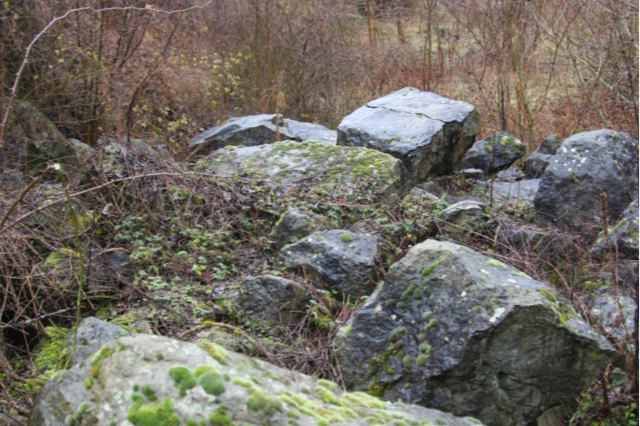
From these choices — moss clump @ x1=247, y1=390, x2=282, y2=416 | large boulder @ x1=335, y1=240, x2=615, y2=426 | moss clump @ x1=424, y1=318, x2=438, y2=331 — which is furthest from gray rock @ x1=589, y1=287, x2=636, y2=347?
moss clump @ x1=247, y1=390, x2=282, y2=416

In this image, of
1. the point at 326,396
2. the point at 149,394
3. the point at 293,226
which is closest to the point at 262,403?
the point at 149,394

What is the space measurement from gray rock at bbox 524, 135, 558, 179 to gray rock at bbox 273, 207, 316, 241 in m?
3.32

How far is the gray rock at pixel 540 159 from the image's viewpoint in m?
7.35

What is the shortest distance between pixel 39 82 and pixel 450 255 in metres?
5.26

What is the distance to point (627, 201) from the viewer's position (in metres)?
5.91

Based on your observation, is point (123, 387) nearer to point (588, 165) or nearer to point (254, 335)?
point (254, 335)

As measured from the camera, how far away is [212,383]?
2.04m

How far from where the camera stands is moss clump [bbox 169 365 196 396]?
202cm

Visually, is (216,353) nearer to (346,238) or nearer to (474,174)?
(346,238)

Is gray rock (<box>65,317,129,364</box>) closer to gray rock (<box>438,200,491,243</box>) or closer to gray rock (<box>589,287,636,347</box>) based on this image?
gray rock (<box>438,200,491,243</box>)

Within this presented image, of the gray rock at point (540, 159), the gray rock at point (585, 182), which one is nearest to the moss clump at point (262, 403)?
the gray rock at point (585, 182)

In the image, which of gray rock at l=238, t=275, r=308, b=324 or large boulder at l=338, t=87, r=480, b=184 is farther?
large boulder at l=338, t=87, r=480, b=184

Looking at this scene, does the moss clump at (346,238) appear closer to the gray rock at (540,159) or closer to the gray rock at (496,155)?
the gray rock at (496,155)

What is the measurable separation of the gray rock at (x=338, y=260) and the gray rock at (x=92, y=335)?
144 cm
